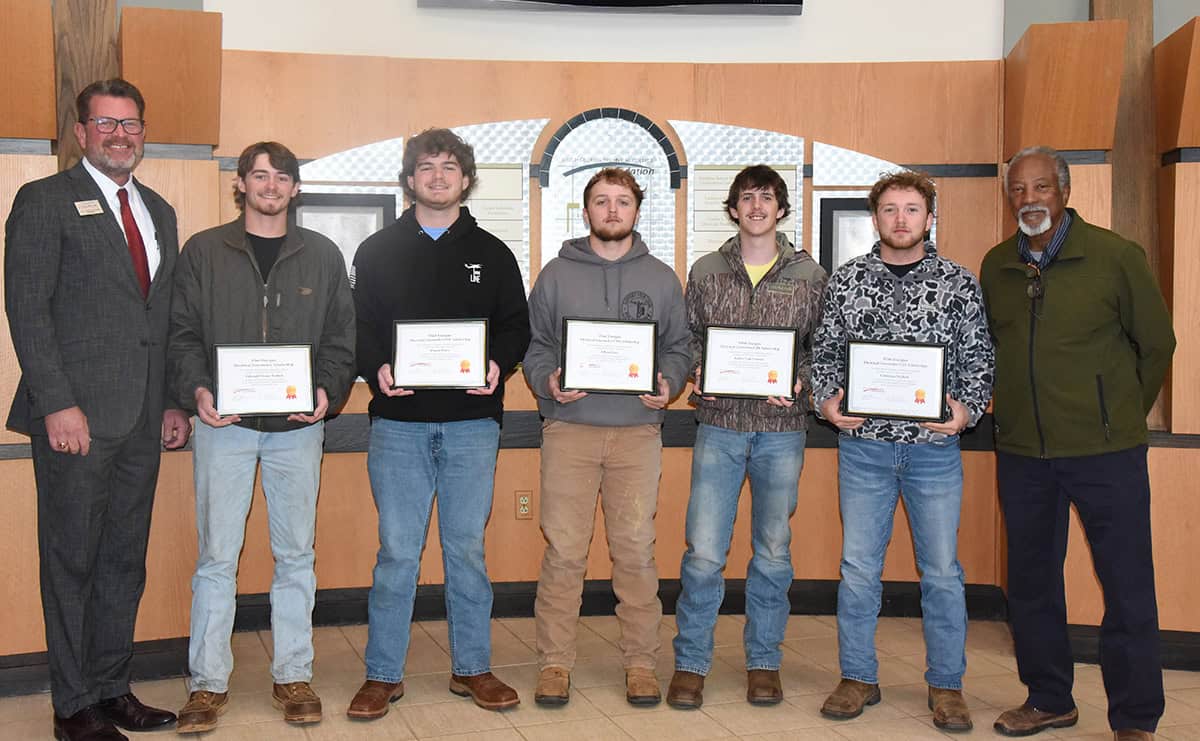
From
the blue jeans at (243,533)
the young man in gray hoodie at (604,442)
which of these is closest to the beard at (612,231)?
the young man in gray hoodie at (604,442)

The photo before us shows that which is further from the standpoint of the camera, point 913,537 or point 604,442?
point 604,442

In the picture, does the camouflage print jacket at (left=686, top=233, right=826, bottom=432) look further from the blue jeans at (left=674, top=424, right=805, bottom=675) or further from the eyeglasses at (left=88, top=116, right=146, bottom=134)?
the eyeglasses at (left=88, top=116, right=146, bottom=134)

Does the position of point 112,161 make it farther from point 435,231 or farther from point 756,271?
point 756,271

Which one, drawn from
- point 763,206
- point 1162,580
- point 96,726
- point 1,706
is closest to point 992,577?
point 1162,580

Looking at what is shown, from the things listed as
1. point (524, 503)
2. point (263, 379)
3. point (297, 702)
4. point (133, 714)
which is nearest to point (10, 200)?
point (263, 379)

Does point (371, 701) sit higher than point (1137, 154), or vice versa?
point (1137, 154)

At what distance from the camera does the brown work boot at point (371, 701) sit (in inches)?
141

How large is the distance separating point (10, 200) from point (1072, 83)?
167 inches

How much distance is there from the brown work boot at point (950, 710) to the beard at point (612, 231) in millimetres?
1943

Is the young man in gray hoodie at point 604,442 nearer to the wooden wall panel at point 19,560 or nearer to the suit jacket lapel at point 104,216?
the suit jacket lapel at point 104,216

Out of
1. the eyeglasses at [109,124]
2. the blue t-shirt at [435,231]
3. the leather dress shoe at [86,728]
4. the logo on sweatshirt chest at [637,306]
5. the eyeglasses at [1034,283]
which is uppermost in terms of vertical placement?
the eyeglasses at [109,124]

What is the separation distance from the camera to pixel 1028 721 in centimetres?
352

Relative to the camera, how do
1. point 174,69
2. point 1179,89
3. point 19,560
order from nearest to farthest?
point 19,560
point 174,69
point 1179,89

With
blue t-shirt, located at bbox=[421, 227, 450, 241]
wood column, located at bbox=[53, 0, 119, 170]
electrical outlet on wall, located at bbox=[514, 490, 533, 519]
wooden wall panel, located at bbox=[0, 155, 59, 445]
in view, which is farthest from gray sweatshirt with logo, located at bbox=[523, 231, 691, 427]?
wood column, located at bbox=[53, 0, 119, 170]
